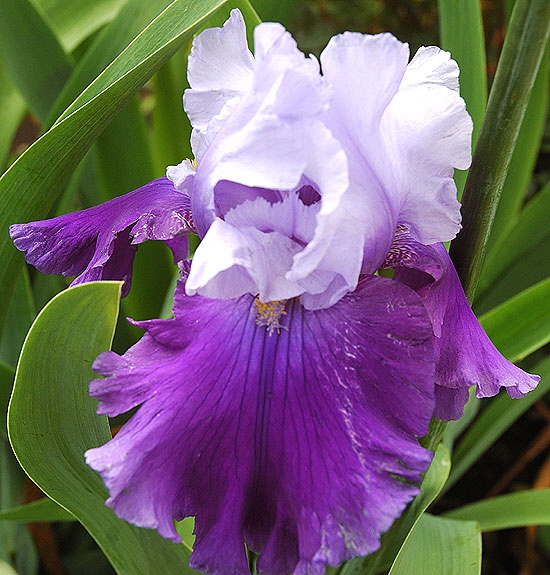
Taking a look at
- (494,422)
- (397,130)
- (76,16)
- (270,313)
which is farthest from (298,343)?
(76,16)

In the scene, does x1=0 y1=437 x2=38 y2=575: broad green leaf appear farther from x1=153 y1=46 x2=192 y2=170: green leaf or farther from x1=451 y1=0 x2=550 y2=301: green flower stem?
x1=451 y1=0 x2=550 y2=301: green flower stem

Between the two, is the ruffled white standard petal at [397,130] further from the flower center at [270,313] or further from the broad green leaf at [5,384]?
the broad green leaf at [5,384]

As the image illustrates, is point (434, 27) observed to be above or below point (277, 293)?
below

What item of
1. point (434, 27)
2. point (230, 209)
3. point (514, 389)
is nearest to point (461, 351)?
point (514, 389)

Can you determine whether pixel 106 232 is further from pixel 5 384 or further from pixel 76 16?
pixel 76 16

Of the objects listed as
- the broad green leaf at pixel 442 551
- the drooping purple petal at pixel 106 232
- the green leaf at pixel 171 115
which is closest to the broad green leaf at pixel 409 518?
the broad green leaf at pixel 442 551

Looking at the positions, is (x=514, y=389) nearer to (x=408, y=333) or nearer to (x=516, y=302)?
(x=408, y=333)

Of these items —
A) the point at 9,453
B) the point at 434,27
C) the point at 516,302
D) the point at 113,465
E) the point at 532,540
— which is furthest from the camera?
the point at 434,27

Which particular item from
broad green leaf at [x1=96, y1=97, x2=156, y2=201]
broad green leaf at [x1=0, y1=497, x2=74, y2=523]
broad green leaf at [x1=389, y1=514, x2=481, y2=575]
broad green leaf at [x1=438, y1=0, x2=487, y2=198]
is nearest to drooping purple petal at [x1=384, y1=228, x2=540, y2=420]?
broad green leaf at [x1=389, y1=514, x2=481, y2=575]

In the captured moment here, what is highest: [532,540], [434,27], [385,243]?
[385,243]
